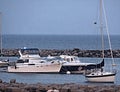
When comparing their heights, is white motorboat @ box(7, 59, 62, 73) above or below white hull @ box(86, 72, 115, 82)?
above

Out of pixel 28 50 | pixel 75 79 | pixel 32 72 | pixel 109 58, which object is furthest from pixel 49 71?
pixel 109 58

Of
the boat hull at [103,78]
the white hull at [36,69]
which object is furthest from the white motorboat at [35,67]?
the boat hull at [103,78]

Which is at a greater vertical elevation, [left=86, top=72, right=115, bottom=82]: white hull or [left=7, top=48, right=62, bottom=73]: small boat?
[left=7, top=48, right=62, bottom=73]: small boat

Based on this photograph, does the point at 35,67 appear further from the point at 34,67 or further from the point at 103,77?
the point at 103,77

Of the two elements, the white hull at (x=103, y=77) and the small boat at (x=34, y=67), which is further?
the small boat at (x=34, y=67)

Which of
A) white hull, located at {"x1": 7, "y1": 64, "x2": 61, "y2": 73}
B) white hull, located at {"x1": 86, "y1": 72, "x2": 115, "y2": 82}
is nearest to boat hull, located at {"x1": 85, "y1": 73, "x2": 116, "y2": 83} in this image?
white hull, located at {"x1": 86, "y1": 72, "x2": 115, "y2": 82}

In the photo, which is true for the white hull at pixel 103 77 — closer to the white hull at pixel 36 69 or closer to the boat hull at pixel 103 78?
the boat hull at pixel 103 78

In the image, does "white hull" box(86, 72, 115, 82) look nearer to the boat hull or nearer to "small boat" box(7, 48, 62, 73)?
the boat hull

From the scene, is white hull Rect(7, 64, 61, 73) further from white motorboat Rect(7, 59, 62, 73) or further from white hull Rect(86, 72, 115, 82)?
white hull Rect(86, 72, 115, 82)

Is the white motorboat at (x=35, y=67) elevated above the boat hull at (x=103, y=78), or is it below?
above

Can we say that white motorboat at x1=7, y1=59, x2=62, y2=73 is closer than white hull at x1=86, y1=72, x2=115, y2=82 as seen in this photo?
No

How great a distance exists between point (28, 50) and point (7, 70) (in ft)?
43.0

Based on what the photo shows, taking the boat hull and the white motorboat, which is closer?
the boat hull

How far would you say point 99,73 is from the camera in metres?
38.0
